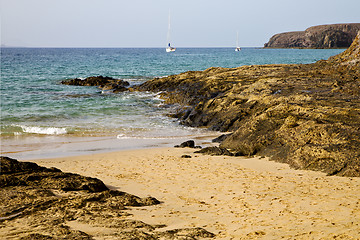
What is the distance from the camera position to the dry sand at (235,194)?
542 cm

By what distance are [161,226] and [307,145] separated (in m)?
5.43

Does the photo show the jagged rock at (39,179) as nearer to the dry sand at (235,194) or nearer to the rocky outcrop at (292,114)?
the dry sand at (235,194)

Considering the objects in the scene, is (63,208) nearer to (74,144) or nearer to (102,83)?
(74,144)

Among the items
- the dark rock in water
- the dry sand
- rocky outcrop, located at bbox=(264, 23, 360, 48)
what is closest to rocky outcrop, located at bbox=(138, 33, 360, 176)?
the dark rock in water

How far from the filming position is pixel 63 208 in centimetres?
614

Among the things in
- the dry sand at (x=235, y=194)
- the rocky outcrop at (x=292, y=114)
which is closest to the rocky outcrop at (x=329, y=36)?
the rocky outcrop at (x=292, y=114)

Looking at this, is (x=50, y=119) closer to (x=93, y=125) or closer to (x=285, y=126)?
(x=93, y=125)

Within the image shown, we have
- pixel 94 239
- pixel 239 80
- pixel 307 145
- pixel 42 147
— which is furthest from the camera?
pixel 239 80

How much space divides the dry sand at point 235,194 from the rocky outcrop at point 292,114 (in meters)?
0.61

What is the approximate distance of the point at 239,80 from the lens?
2284 centimetres

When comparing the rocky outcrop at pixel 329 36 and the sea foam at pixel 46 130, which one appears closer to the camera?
the sea foam at pixel 46 130

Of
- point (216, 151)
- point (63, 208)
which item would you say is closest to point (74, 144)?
point (216, 151)

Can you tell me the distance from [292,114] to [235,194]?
5.37 metres

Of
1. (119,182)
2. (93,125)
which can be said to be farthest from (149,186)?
(93,125)
